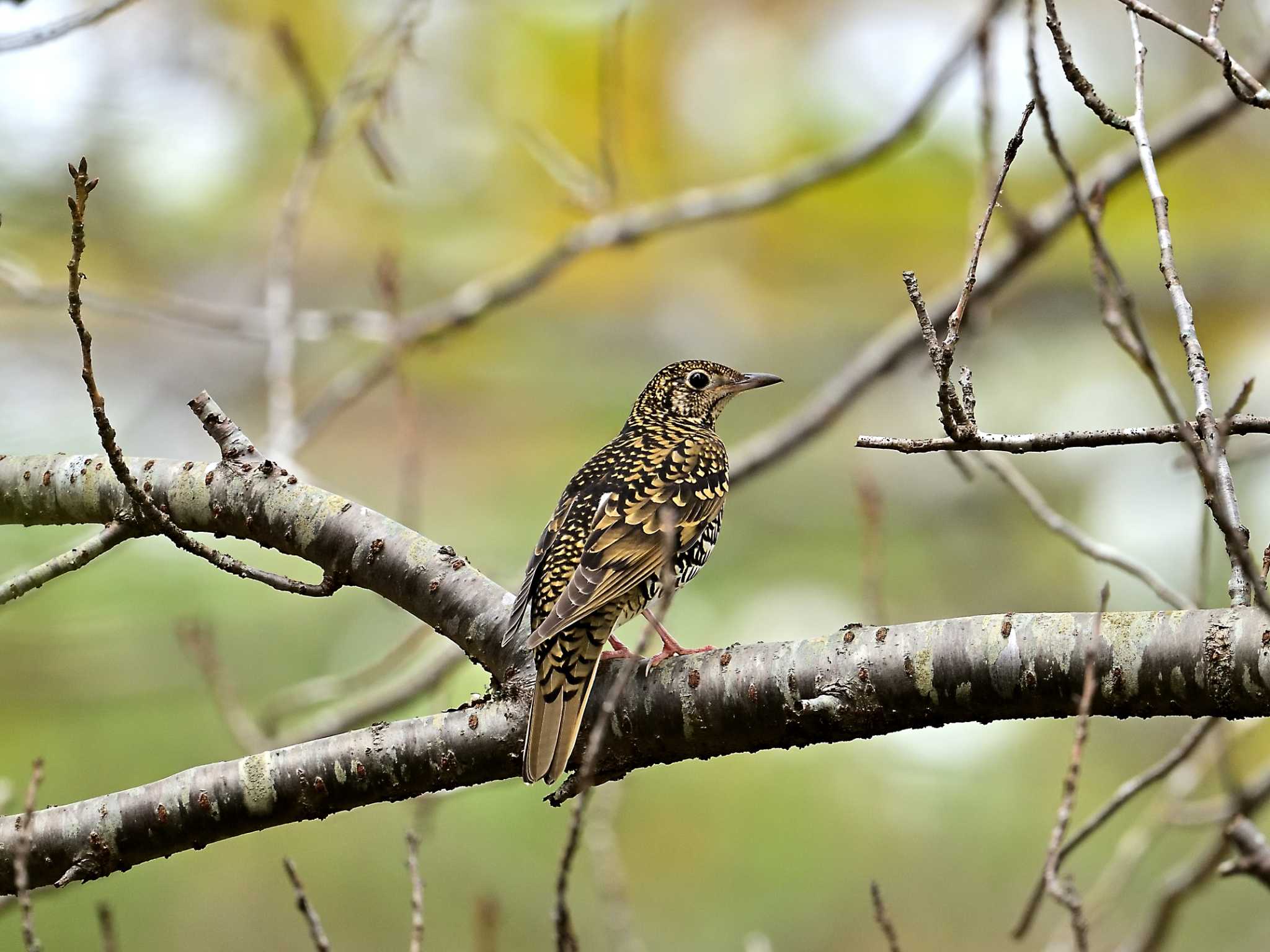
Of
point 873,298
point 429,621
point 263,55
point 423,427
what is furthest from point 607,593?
point 873,298

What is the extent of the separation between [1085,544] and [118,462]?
2488mm

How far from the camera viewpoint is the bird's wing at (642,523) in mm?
3281

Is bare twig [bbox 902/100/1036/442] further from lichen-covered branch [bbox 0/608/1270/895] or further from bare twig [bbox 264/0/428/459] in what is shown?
bare twig [bbox 264/0/428/459]

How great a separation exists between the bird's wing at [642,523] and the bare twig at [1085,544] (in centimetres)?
88

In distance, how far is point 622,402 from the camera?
594 inches

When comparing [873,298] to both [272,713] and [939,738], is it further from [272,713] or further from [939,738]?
[272,713]

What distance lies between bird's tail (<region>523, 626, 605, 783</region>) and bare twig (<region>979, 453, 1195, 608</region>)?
125cm

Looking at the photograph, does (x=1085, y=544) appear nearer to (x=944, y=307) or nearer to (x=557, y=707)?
(x=557, y=707)

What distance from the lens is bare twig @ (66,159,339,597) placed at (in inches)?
88.0

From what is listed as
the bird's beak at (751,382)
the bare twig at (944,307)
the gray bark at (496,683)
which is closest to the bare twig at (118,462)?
the gray bark at (496,683)

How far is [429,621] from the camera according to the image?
3168 mm

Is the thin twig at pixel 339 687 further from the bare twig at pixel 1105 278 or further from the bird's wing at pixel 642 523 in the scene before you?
the bare twig at pixel 1105 278

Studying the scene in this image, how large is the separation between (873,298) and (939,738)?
7.77m

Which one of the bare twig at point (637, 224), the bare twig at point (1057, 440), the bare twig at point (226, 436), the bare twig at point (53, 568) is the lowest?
the bare twig at point (1057, 440)
